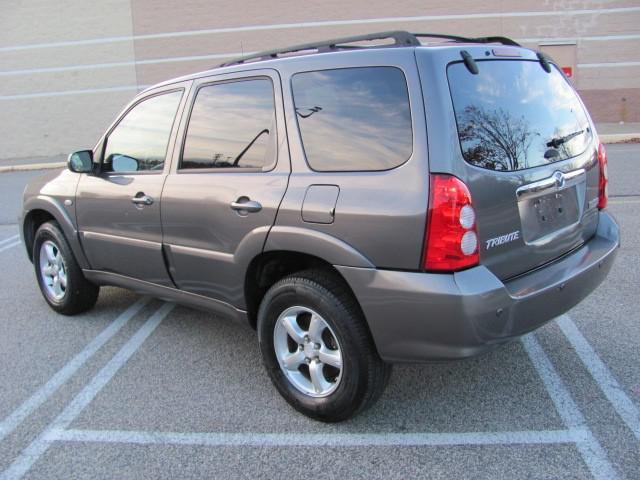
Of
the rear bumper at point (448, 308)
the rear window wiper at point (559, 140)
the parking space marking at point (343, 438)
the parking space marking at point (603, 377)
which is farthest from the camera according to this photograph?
the rear window wiper at point (559, 140)

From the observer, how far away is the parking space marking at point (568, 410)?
2.59 m

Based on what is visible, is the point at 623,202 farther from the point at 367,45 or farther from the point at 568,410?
the point at 367,45

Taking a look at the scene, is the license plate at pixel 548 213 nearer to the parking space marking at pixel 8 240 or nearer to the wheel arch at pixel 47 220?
the wheel arch at pixel 47 220

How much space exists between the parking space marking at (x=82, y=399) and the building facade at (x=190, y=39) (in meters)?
18.6

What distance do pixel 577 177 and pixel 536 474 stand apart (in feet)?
5.09

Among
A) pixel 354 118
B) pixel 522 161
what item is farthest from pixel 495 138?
pixel 354 118

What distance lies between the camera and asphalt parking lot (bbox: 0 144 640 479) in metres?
2.73

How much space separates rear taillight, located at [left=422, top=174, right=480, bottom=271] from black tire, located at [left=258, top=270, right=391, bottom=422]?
494 millimetres

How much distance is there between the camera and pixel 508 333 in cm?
266

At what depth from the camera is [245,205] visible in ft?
10.4

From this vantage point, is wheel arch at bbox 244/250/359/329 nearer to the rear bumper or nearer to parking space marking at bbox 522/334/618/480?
the rear bumper

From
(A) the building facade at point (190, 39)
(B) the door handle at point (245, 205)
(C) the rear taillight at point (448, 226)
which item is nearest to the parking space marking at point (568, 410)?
(C) the rear taillight at point (448, 226)

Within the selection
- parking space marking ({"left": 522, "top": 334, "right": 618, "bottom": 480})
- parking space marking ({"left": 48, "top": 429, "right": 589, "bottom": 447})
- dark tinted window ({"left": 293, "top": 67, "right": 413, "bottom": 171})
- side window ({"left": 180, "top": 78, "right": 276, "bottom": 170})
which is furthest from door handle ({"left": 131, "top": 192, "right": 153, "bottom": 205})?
parking space marking ({"left": 522, "top": 334, "right": 618, "bottom": 480})

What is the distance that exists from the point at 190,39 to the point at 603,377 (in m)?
21.4
